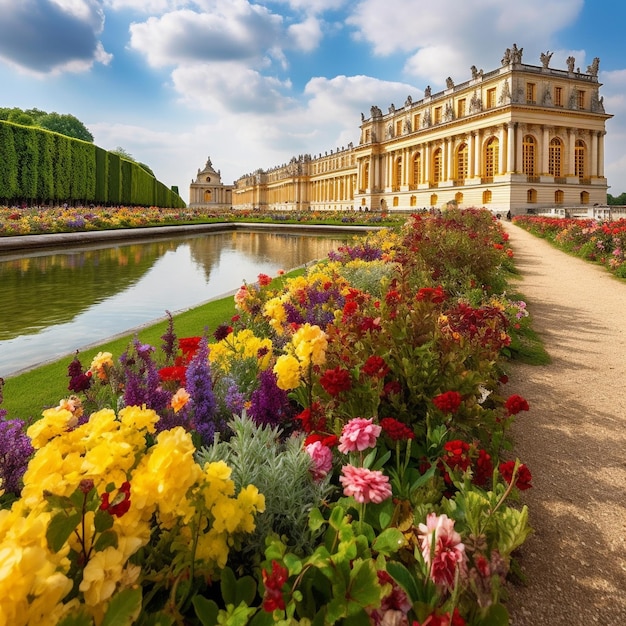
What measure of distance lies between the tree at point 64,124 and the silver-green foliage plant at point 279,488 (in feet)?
207

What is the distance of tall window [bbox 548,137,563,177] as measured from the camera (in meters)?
40.0

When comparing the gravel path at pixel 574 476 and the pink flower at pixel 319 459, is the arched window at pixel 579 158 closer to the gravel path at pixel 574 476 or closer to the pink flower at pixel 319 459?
the gravel path at pixel 574 476

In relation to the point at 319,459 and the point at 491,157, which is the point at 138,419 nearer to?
the point at 319,459

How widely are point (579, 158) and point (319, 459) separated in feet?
156

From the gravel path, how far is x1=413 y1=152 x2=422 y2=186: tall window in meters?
46.1

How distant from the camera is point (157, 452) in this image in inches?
46.1

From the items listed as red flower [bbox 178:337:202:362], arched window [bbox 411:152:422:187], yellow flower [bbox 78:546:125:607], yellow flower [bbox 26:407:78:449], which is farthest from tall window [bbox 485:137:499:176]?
yellow flower [bbox 78:546:125:607]

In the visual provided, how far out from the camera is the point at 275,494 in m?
1.88

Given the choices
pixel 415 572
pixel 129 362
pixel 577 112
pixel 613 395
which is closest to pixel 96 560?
pixel 415 572

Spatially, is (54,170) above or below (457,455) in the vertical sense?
above

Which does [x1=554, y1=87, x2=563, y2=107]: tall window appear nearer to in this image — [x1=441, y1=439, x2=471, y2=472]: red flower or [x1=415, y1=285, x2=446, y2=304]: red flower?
[x1=415, y1=285, x2=446, y2=304]: red flower

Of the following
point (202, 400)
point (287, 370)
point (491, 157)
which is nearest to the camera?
point (287, 370)

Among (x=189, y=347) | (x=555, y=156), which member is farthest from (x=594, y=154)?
(x=189, y=347)

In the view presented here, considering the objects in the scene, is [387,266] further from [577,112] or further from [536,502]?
[577,112]
